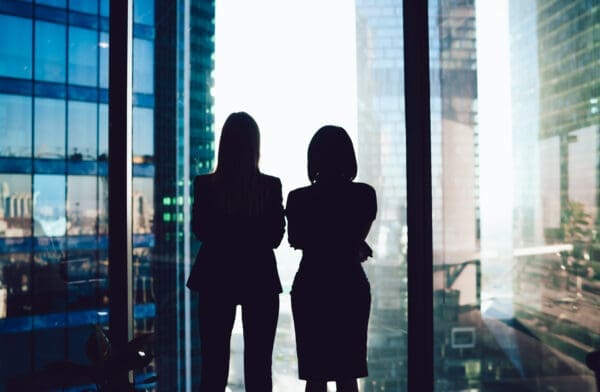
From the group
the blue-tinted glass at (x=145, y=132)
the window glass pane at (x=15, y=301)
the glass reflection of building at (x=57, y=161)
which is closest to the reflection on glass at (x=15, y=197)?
the glass reflection of building at (x=57, y=161)

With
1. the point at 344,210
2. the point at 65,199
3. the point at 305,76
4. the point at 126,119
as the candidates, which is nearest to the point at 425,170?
the point at 344,210

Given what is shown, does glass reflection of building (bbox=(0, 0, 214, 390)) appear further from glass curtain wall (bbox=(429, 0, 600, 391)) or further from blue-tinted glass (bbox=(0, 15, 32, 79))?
glass curtain wall (bbox=(429, 0, 600, 391))

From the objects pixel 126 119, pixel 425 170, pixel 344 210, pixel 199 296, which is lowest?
pixel 199 296

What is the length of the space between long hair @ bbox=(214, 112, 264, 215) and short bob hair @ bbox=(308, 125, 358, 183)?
203 mm

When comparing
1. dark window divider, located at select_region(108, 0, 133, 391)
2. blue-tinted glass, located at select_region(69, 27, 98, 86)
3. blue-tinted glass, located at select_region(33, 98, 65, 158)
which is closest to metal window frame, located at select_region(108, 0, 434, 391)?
dark window divider, located at select_region(108, 0, 133, 391)

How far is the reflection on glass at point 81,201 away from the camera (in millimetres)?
21812

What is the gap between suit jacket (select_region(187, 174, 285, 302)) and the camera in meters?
1.31

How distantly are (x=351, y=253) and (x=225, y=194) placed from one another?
1.51 feet

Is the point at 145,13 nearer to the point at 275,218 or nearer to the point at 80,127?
the point at 80,127

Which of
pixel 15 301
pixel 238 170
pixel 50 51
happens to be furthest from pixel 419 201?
pixel 15 301

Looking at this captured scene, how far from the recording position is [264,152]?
142 centimetres

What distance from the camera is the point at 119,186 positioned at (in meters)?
1.51

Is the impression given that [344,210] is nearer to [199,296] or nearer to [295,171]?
[295,171]

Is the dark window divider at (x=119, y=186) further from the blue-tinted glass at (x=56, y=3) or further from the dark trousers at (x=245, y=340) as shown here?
the blue-tinted glass at (x=56, y=3)
